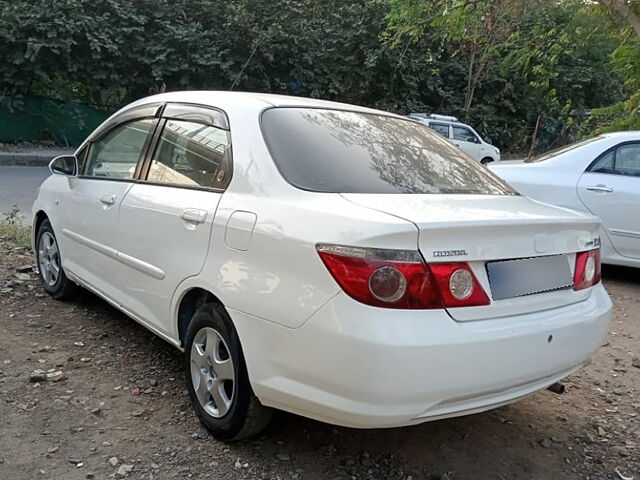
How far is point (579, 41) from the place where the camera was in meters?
12.7

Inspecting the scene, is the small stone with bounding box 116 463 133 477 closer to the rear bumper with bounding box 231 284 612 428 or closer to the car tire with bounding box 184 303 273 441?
the car tire with bounding box 184 303 273 441

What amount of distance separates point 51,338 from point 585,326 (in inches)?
125

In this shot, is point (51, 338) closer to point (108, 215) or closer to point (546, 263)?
point (108, 215)

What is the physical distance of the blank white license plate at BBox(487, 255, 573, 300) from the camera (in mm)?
2377

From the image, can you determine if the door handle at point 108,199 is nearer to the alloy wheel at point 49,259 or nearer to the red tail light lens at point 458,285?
the alloy wheel at point 49,259

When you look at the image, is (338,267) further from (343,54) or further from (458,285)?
(343,54)

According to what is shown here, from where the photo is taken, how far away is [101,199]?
12.4 ft

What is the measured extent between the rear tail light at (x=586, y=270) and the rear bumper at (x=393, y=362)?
31 cm

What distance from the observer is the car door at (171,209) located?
9.56 feet

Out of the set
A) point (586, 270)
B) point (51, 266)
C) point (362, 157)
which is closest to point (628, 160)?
point (586, 270)

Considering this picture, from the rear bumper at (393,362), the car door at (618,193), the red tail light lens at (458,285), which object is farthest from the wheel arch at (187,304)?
the car door at (618,193)

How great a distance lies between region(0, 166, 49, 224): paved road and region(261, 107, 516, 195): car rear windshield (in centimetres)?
600

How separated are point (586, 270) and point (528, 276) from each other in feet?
1.66

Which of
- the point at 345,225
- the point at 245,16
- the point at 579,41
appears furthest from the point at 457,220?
the point at 245,16
